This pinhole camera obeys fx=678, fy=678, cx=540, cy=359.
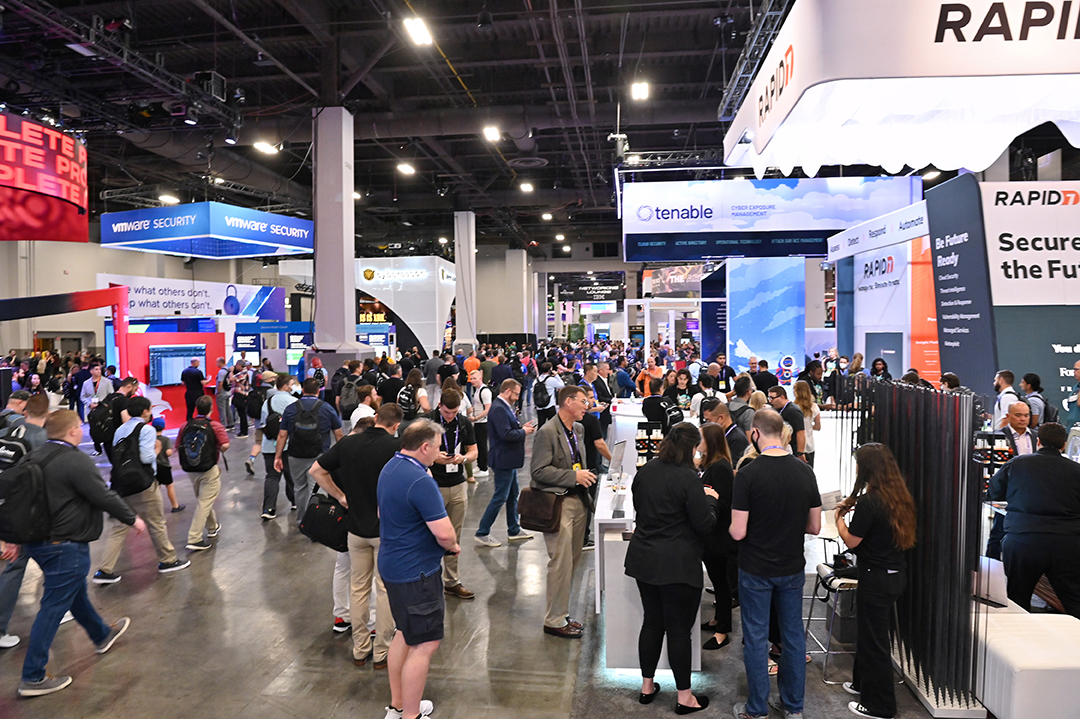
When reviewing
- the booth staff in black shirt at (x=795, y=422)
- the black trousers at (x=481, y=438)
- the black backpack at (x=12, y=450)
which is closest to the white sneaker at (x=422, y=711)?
the black backpack at (x=12, y=450)

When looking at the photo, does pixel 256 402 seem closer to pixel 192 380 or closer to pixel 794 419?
pixel 192 380

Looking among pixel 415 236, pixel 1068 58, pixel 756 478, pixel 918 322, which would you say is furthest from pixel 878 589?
pixel 415 236

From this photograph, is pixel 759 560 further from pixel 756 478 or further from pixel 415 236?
pixel 415 236

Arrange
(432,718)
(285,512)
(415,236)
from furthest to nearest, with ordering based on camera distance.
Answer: (415,236) < (285,512) < (432,718)

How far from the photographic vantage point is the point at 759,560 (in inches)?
116

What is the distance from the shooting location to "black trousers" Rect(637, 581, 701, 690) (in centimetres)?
302

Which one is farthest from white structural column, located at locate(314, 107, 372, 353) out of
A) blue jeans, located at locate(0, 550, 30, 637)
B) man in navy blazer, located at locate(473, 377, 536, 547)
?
blue jeans, located at locate(0, 550, 30, 637)

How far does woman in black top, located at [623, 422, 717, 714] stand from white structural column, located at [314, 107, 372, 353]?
9.11 metres

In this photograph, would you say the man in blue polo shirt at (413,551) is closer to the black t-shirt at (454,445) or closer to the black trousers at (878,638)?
the black t-shirt at (454,445)

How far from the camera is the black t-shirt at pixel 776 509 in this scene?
2.90m

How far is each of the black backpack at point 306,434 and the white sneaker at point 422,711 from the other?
114 inches

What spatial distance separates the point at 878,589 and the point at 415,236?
24559 millimetres

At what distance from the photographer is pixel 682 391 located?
8.06 metres

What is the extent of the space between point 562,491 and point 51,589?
264 centimetres
